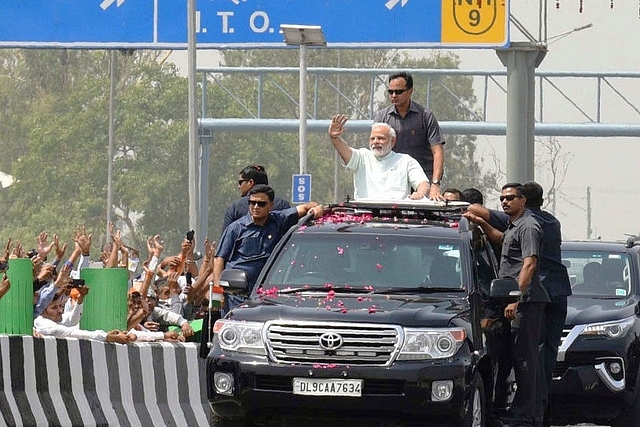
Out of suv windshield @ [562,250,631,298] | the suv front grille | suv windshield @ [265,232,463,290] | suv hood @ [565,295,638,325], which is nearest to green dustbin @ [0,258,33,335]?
suv windshield @ [265,232,463,290]

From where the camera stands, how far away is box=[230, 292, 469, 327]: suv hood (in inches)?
456

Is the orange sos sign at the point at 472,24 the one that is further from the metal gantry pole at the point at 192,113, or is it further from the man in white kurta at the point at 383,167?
the man in white kurta at the point at 383,167

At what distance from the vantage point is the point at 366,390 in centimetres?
1141

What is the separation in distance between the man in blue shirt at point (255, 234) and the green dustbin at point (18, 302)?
1.35 metres

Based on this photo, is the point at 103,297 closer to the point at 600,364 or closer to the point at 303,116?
the point at 600,364

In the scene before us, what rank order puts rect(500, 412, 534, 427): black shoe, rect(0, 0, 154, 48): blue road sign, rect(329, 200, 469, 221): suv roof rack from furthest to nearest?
rect(0, 0, 154, 48): blue road sign, rect(500, 412, 534, 427): black shoe, rect(329, 200, 469, 221): suv roof rack

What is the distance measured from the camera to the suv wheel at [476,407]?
1164 centimetres

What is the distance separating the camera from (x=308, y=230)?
42.5 feet

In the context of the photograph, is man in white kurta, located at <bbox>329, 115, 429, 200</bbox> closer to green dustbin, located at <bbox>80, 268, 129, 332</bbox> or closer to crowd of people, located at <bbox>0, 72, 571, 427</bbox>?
crowd of people, located at <bbox>0, 72, 571, 427</bbox>

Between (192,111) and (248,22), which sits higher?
(248,22)

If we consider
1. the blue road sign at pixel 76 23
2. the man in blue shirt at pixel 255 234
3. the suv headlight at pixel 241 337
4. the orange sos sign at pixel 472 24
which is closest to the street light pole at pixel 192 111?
the blue road sign at pixel 76 23

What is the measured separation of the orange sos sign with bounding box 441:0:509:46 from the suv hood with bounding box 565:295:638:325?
1451 cm

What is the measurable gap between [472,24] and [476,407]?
1868 centimetres

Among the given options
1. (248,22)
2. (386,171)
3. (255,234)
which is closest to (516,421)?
(386,171)
